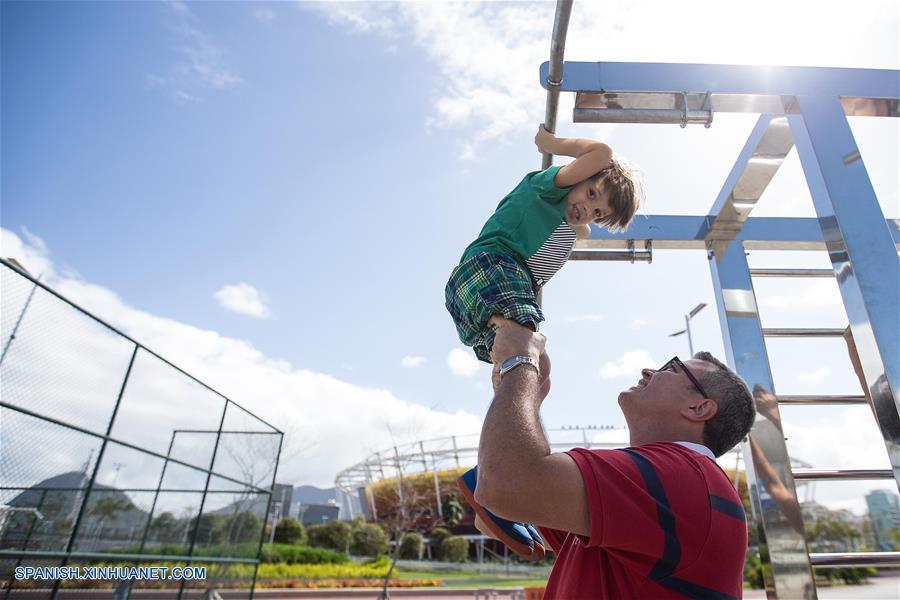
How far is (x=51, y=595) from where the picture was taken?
218 inches

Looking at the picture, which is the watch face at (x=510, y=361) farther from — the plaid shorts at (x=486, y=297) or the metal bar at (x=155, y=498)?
the metal bar at (x=155, y=498)

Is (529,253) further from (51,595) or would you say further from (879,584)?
(879,584)

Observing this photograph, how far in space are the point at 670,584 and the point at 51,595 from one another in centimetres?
704

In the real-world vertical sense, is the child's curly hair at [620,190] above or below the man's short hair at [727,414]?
above

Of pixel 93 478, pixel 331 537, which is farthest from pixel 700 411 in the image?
pixel 331 537

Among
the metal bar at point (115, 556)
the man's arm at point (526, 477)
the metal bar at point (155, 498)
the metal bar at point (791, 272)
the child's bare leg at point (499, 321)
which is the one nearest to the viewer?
the man's arm at point (526, 477)

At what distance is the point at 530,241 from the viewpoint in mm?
1795

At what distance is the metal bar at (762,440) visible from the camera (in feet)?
7.57

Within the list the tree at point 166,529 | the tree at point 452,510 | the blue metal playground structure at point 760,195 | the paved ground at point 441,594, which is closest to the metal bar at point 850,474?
the blue metal playground structure at point 760,195

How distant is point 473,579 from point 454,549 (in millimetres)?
3256

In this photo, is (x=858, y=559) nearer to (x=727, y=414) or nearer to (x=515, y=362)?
(x=727, y=414)

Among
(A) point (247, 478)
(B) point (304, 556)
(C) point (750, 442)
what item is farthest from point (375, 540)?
(C) point (750, 442)

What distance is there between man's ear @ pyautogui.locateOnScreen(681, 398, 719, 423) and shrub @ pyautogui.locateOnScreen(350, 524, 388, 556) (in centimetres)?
2286

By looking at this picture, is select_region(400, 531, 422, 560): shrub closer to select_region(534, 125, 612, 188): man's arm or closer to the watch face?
select_region(534, 125, 612, 188): man's arm
